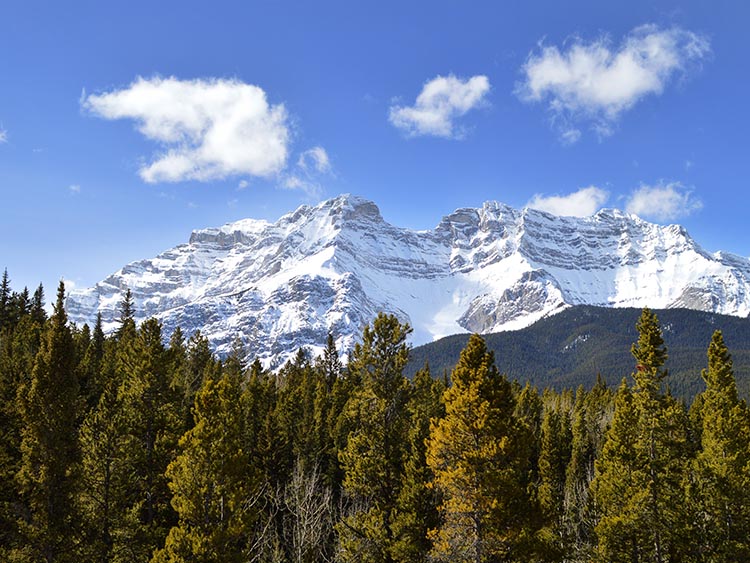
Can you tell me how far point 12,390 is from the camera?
35875mm

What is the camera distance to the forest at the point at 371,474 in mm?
21500

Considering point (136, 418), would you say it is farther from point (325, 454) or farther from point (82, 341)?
point (82, 341)

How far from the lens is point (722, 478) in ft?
103

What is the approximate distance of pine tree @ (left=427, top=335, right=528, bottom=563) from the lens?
21.1 metres

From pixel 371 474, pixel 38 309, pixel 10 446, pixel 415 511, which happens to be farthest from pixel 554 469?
pixel 38 309

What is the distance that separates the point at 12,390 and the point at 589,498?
134 feet

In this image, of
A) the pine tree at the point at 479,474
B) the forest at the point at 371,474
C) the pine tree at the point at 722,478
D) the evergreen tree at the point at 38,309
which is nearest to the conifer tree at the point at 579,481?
the forest at the point at 371,474

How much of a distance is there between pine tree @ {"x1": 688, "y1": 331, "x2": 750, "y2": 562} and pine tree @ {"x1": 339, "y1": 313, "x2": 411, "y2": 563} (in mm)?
17236

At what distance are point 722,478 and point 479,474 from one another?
18545 mm

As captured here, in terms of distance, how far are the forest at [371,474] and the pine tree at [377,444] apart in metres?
0.07

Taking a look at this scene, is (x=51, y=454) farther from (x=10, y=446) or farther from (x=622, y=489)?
(x=622, y=489)

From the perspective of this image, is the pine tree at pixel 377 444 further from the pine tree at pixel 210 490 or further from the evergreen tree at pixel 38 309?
the evergreen tree at pixel 38 309

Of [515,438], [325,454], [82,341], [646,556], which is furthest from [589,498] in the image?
[82,341]

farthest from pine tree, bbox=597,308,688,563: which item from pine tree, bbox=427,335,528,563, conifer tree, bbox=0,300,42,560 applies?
conifer tree, bbox=0,300,42,560
